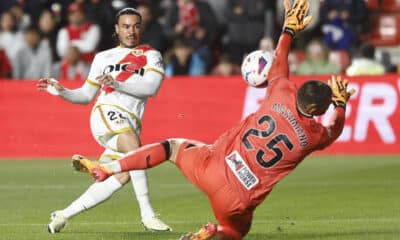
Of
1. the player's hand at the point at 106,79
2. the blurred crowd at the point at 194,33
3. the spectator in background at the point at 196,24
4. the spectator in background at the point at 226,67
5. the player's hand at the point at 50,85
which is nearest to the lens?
the player's hand at the point at 106,79

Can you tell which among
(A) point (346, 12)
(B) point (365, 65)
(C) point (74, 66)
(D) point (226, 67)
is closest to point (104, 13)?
(C) point (74, 66)

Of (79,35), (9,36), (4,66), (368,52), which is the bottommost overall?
(4,66)

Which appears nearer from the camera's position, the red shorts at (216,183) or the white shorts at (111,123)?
the red shorts at (216,183)

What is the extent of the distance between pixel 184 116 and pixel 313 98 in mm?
11115

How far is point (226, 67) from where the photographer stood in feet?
80.5

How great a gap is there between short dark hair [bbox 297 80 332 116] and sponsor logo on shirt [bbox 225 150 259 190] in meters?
0.67

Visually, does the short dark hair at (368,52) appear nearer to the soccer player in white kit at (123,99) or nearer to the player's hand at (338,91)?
the soccer player in white kit at (123,99)

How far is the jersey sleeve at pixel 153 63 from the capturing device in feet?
42.0

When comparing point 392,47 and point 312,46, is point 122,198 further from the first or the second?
point 392,47

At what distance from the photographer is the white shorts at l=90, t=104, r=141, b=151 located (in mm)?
12609

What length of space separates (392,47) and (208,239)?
16.5 m

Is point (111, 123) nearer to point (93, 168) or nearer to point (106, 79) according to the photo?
point (106, 79)

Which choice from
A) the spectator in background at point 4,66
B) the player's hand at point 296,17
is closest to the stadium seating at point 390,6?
the spectator in background at point 4,66

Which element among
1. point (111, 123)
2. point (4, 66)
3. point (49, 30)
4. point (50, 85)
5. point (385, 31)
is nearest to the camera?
point (50, 85)
